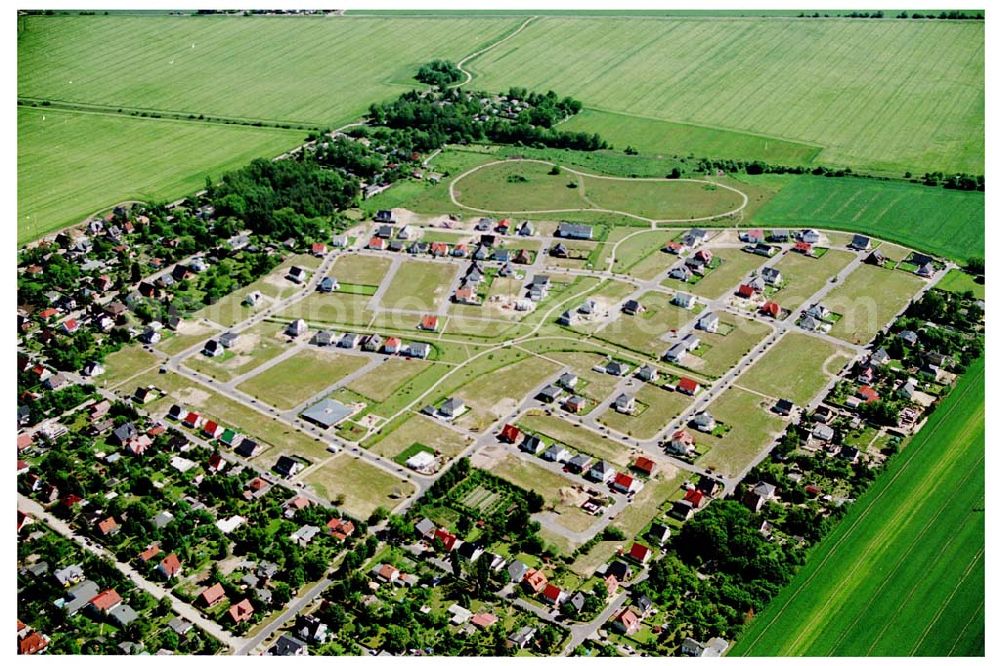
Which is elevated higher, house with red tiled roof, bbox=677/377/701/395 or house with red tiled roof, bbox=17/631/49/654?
house with red tiled roof, bbox=677/377/701/395

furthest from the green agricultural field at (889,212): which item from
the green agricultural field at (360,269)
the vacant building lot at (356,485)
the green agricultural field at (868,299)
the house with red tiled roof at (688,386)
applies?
the vacant building lot at (356,485)

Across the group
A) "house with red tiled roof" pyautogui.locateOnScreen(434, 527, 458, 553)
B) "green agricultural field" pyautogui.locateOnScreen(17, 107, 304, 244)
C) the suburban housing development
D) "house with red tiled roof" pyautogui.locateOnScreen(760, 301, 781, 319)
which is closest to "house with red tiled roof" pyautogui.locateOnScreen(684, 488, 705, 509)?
the suburban housing development

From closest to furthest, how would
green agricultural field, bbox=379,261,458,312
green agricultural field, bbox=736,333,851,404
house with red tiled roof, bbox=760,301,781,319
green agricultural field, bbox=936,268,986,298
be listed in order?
green agricultural field, bbox=736,333,851,404
house with red tiled roof, bbox=760,301,781,319
green agricultural field, bbox=379,261,458,312
green agricultural field, bbox=936,268,986,298

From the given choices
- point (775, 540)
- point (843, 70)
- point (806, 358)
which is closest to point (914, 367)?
point (806, 358)

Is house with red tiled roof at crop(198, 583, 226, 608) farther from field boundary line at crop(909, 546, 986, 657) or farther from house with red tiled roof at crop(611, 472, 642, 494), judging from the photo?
field boundary line at crop(909, 546, 986, 657)

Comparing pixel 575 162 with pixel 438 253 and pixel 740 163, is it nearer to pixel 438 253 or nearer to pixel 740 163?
pixel 740 163

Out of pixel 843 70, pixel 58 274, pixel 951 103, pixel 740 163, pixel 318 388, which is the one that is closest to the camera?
pixel 318 388

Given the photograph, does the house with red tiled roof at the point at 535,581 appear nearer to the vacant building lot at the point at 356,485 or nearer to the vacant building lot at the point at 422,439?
the vacant building lot at the point at 356,485
